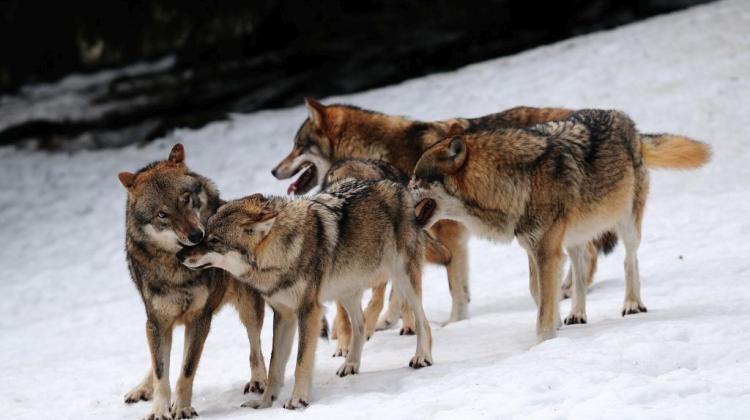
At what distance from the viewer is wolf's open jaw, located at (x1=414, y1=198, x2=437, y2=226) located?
260 inches

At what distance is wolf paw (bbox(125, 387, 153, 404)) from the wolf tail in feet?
7.69

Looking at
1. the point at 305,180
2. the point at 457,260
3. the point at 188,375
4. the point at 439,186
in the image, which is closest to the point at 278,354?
the point at 188,375

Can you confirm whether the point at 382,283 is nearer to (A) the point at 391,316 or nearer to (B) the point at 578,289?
(A) the point at 391,316

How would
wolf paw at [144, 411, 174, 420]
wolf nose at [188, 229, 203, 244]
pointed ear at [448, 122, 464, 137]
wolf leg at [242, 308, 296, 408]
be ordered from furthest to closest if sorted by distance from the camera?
pointed ear at [448, 122, 464, 137]
wolf leg at [242, 308, 296, 408]
wolf paw at [144, 411, 174, 420]
wolf nose at [188, 229, 203, 244]

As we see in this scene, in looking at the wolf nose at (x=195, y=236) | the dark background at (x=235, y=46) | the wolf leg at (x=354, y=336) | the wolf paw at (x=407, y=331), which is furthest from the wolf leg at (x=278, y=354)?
the dark background at (x=235, y=46)

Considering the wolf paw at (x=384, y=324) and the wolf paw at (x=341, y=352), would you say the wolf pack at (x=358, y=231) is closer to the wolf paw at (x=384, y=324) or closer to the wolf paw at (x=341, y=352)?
the wolf paw at (x=341, y=352)

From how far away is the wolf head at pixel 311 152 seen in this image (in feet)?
28.1

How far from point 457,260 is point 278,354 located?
222 cm

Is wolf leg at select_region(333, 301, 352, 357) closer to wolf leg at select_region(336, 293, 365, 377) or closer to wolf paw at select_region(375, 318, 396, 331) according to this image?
wolf leg at select_region(336, 293, 365, 377)

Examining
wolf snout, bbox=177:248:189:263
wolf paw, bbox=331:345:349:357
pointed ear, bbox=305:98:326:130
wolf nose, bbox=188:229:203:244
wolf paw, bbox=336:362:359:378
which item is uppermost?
pointed ear, bbox=305:98:326:130

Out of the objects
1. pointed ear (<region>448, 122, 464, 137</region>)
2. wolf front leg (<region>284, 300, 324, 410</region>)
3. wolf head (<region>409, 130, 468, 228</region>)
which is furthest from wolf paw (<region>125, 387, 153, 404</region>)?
pointed ear (<region>448, 122, 464, 137</region>)

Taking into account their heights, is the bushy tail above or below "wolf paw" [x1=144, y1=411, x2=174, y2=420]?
above

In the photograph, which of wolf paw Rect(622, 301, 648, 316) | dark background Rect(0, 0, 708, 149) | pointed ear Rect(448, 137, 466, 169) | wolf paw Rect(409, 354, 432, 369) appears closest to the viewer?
wolf paw Rect(409, 354, 432, 369)

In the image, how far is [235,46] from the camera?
16.4 metres
